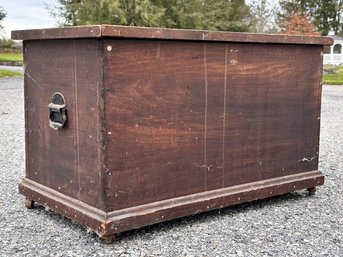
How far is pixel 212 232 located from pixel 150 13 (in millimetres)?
15775

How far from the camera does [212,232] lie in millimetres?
2588

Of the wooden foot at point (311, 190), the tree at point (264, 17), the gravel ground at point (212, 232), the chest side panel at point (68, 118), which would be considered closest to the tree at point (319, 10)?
the tree at point (264, 17)

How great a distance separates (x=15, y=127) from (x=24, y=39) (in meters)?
4.29

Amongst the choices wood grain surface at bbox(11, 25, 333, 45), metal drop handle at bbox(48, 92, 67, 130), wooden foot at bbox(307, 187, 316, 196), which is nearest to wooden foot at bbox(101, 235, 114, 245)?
metal drop handle at bbox(48, 92, 67, 130)

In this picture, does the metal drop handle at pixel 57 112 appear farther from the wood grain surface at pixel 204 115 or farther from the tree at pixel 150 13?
the tree at pixel 150 13

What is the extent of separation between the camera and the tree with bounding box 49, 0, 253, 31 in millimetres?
17703

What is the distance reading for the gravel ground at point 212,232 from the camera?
2348mm

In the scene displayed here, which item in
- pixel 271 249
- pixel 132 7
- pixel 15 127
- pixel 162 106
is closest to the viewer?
pixel 271 249

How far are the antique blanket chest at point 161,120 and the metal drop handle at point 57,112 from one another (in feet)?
0.03

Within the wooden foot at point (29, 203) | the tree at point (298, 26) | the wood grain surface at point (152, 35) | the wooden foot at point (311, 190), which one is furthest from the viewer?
the tree at point (298, 26)

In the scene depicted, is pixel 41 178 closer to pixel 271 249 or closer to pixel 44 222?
pixel 44 222

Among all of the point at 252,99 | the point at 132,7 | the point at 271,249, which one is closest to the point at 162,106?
the point at 252,99

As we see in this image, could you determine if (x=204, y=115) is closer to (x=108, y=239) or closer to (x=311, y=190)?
(x=108, y=239)

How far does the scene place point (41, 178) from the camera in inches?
115
